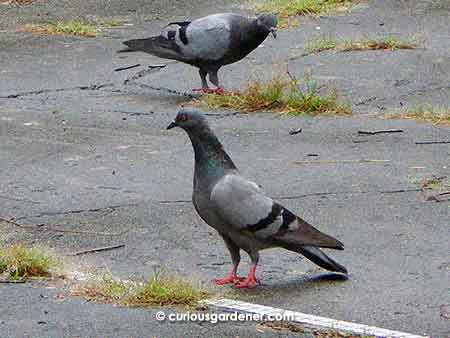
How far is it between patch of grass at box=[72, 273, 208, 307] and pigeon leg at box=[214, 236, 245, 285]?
0.28 m

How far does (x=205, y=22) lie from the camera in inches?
411

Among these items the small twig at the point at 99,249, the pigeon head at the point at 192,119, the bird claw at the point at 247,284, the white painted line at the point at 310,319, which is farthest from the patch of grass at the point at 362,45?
the white painted line at the point at 310,319

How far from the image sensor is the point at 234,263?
600cm

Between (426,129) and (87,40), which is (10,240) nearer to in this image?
(426,129)

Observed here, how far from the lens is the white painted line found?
5.16 m

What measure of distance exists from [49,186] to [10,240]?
119 centimetres

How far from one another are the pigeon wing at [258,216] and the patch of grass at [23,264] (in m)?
0.90

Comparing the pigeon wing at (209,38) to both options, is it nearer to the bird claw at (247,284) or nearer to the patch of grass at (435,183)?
the patch of grass at (435,183)

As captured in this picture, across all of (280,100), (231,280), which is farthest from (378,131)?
(231,280)

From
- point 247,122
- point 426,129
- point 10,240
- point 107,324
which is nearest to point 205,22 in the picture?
point 247,122

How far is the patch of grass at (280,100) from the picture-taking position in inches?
385

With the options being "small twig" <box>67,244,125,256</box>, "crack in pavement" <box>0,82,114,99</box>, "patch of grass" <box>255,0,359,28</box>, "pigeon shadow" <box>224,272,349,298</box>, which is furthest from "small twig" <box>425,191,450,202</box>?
"patch of grass" <box>255,0,359,28</box>

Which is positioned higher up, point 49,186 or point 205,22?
point 205,22

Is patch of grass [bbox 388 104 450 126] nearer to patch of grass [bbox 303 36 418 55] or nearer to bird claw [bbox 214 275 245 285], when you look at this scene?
patch of grass [bbox 303 36 418 55]
